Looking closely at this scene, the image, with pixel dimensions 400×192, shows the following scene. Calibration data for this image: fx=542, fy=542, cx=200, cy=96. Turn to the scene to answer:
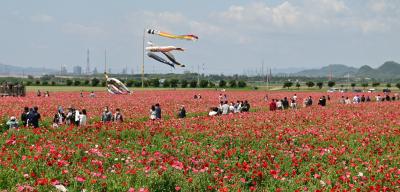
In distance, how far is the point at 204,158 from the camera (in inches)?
600

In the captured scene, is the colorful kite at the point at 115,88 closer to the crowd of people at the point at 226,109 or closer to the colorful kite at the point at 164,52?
the colorful kite at the point at 164,52

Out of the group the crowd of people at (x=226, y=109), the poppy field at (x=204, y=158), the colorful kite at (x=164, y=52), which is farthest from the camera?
the colorful kite at (x=164, y=52)

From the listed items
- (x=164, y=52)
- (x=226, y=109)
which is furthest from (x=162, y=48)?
(x=226, y=109)

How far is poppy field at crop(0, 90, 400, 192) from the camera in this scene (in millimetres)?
11367

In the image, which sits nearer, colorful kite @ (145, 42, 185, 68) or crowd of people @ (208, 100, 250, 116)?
crowd of people @ (208, 100, 250, 116)

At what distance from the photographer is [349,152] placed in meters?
17.2

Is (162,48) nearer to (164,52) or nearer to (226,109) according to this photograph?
(164,52)

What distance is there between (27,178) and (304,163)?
773 cm

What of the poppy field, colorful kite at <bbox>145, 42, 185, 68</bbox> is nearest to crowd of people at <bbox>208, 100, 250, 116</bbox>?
the poppy field

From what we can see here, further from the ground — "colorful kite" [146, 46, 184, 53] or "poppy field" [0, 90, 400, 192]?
"colorful kite" [146, 46, 184, 53]

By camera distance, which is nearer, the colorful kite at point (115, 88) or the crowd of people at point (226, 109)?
the crowd of people at point (226, 109)

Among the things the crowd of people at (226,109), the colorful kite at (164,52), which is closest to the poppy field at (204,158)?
the crowd of people at (226,109)

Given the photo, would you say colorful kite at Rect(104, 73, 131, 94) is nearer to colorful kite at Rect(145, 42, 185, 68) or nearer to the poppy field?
colorful kite at Rect(145, 42, 185, 68)

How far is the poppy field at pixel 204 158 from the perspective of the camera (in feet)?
37.3
